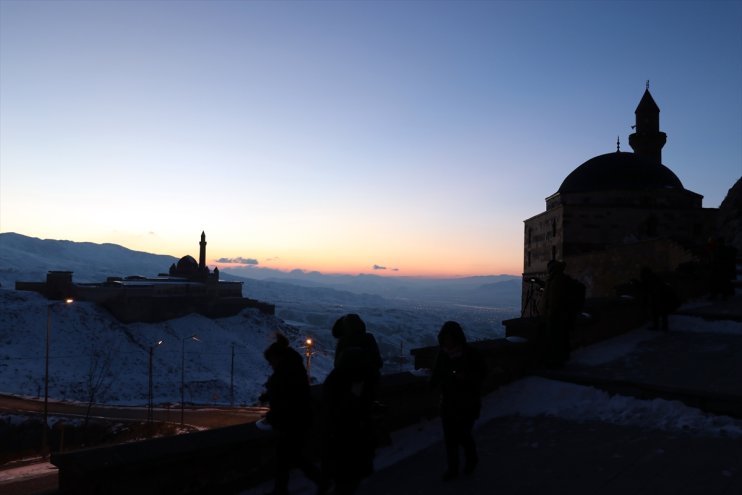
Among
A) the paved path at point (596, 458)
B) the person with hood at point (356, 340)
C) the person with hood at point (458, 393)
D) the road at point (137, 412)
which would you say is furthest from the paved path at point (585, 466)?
the road at point (137, 412)

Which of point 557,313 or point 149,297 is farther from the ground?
point 557,313

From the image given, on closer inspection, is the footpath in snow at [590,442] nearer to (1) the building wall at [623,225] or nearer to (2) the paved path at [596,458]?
(2) the paved path at [596,458]

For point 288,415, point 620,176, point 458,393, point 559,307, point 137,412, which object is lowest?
point 137,412

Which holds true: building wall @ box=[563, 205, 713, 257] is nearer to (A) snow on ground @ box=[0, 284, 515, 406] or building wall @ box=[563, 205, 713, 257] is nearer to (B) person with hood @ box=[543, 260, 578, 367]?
(A) snow on ground @ box=[0, 284, 515, 406]

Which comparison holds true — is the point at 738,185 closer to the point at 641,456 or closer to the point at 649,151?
the point at 649,151

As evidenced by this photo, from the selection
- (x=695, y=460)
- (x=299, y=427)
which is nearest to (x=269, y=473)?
(x=299, y=427)

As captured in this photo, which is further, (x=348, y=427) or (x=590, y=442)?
(x=590, y=442)

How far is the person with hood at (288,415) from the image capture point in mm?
5426

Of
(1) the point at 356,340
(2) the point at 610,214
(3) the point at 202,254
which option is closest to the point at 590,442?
(1) the point at 356,340

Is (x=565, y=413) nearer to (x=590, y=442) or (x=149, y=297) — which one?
(x=590, y=442)

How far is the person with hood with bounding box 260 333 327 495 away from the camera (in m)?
5.43

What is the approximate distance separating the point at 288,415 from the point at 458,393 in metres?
1.73

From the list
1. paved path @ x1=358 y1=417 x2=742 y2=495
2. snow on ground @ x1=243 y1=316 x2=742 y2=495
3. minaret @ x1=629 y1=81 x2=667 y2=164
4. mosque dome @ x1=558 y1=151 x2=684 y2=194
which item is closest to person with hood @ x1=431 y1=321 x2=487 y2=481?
paved path @ x1=358 y1=417 x2=742 y2=495

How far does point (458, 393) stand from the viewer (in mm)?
5676
